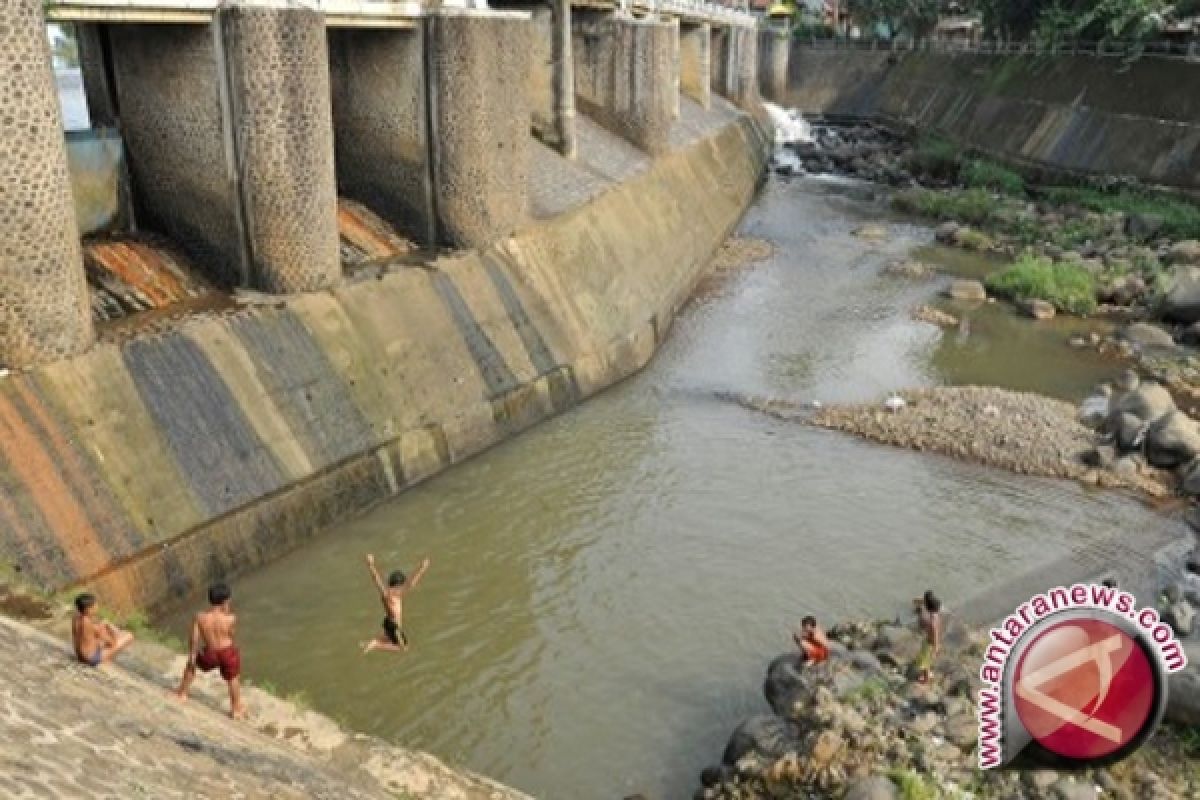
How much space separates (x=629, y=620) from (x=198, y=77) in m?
10.9

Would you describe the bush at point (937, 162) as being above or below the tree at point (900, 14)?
below

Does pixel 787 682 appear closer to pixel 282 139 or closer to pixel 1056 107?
pixel 282 139

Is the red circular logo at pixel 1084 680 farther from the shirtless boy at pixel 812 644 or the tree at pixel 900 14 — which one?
the tree at pixel 900 14

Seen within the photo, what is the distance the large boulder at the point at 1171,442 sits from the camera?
771 inches

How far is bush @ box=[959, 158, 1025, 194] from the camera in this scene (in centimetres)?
4391

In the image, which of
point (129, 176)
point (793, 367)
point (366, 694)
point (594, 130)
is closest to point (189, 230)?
point (129, 176)

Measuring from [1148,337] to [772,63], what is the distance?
57.0 meters

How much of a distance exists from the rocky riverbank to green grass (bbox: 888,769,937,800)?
1cm

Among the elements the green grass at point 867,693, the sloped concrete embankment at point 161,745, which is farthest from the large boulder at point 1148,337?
the sloped concrete embankment at point 161,745

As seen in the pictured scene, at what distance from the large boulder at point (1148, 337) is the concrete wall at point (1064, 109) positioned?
12660 millimetres

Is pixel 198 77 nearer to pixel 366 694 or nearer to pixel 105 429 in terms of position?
pixel 105 429

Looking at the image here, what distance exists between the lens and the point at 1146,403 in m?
21.2

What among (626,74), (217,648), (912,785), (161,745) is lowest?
(912,785)

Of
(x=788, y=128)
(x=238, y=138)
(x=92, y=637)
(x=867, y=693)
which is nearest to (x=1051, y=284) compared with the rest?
(x=867, y=693)
